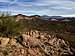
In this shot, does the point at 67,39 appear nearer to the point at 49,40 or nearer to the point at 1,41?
the point at 49,40

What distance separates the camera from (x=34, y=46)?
1404cm

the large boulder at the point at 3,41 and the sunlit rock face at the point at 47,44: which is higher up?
the large boulder at the point at 3,41

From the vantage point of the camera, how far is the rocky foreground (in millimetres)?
13250

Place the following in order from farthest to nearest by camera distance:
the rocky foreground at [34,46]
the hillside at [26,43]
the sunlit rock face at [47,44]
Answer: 1. the sunlit rock face at [47,44]
2. the hillside at [26,43]
3. the rocky foreground at [34,46]

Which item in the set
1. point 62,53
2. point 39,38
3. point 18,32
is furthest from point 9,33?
point 62,53

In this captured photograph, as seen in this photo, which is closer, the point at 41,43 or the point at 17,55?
the point at 17,55

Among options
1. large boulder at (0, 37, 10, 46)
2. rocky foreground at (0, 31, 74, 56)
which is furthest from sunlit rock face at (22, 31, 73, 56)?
large boulder at (0, 37, 10, 46)

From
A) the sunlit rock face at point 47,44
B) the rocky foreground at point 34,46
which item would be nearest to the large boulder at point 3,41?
the rocky foreground at point 34,46

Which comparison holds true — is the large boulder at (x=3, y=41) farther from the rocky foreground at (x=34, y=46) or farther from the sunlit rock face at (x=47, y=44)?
the sunlit rock face at (x=47, y=44)

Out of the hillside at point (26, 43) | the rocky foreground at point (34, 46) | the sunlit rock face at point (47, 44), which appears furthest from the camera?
the sunlit rock face at point (47, 44)

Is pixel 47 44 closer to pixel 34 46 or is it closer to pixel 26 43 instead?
pixel 34 46

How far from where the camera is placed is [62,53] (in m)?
14.2

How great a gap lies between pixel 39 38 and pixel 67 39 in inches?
73.3

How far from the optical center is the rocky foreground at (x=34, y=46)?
1325cm
